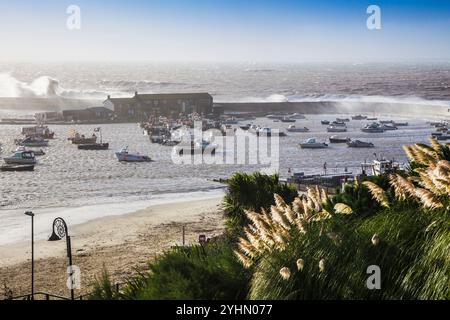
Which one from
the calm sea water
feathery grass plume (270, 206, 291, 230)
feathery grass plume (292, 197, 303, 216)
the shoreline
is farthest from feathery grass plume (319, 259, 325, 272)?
the calm sea water

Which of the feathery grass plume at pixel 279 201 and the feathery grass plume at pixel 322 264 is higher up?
the feathery grass plume at pixel 279 201

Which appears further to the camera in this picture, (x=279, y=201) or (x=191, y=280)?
(x=279, y=201)

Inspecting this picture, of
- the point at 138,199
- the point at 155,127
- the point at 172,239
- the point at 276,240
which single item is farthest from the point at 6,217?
the point at 155,127

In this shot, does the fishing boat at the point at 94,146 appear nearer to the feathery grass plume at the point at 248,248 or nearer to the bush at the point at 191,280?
the bush at the point at 191,280

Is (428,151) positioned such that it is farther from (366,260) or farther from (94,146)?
(94,146)

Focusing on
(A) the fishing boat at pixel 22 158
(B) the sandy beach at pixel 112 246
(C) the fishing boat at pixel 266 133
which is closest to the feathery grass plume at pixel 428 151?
(B) the sandy beach at pixel 112 246

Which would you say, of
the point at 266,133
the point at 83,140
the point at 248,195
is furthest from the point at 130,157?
the point at 248,195

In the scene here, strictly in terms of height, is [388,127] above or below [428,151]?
below

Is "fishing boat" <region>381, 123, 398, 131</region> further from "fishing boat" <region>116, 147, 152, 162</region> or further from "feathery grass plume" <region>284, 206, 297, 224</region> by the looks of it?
"feathery grass plume" <region>284, 206, 297, 224</region>
